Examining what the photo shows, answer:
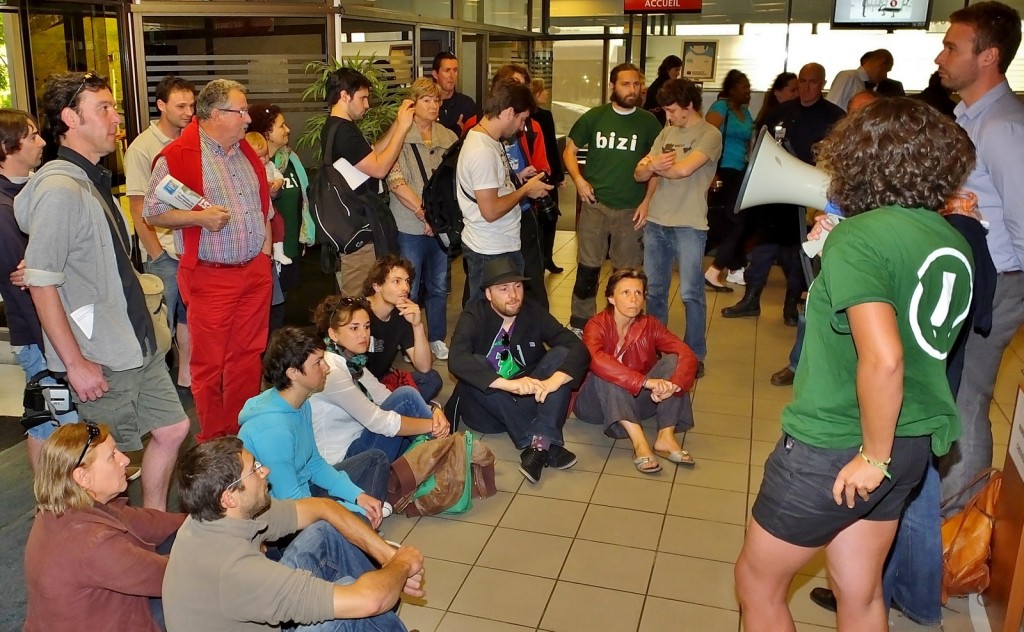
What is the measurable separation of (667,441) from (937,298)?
2724 millimetres

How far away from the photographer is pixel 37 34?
526cm

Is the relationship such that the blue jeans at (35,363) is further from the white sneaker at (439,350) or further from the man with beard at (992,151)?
the man with beard at (992,151)

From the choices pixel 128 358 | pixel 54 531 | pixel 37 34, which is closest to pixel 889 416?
pixel 54 531

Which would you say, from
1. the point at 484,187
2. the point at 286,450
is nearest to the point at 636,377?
the point at 484,187

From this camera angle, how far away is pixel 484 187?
518cm

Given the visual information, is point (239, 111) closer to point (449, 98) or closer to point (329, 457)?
point (329, 457)

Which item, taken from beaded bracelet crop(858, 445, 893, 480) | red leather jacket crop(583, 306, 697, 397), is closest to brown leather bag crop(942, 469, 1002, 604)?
beaded bracelet crop(858, 445, 893, 480)

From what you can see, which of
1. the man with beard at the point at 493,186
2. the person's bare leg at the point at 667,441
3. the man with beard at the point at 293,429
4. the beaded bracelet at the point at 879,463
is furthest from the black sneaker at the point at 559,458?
the beaded bracelet at the point at 879,463

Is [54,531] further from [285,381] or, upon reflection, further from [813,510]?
[813,510]

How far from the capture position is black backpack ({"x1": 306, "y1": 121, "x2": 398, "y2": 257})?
5.27 metres

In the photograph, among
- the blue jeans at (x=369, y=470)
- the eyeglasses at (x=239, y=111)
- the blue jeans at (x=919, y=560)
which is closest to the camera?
the blue jeans at (x=919, y=560)

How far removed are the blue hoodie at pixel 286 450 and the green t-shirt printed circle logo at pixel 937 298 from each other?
2.14 meters

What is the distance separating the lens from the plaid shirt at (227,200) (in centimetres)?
409

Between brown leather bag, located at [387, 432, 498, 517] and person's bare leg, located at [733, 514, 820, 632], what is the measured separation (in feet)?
5.84
